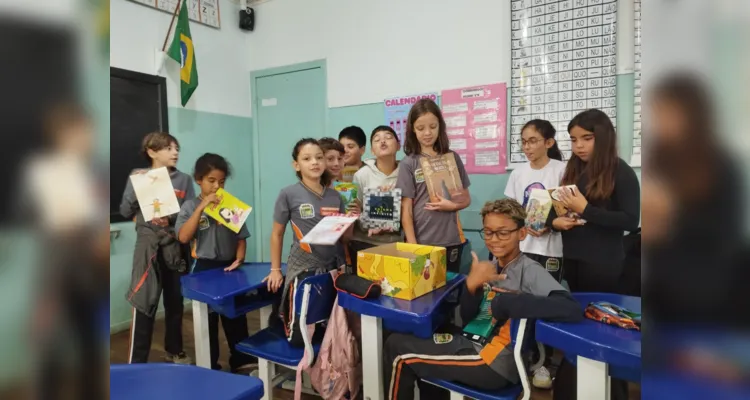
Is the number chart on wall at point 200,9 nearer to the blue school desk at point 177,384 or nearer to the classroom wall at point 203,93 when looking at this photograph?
the classroom wall at point 203,93

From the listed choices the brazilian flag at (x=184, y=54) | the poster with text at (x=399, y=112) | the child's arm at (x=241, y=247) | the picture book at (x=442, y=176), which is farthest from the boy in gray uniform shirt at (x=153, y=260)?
the poster with text at (x=399, y=112)

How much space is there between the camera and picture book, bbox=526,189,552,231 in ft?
6.98

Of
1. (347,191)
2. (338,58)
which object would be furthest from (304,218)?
(338,58)

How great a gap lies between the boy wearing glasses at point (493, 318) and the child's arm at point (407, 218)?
0.59m

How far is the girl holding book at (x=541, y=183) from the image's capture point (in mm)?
2316

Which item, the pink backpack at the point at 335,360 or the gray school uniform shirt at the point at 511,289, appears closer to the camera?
the gray school uniform shirt at the point at 511,289

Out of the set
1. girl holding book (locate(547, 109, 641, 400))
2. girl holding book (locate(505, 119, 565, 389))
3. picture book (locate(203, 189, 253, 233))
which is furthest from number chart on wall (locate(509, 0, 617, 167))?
picture book (locate(203, 189, 253, 233))

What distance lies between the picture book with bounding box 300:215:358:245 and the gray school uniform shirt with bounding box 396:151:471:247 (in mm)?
499

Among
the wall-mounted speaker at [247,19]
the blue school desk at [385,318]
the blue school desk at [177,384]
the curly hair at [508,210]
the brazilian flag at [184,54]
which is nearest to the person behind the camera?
the blue school desk at [177,384]

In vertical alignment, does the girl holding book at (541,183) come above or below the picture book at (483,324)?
above

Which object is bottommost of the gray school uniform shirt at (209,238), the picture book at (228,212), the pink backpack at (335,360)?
the pink backpack at (335,360)

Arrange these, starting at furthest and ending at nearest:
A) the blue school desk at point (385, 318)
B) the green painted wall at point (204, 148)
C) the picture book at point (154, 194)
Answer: the green painted wall at point (204, 148) → the picture book at point (154, 194) → the blue school desk at point (385, 318)

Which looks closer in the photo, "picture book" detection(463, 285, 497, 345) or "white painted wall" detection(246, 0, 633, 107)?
"picture book" detection(463, 285, 497, 345)

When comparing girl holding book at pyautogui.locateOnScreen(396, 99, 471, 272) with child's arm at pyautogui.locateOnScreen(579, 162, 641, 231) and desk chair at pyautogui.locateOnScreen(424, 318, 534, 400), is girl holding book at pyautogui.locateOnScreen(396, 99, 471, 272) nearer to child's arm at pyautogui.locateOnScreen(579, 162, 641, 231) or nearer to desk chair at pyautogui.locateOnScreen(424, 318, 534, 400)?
child's arm at pyautogui.locateOnScreen(579, 162, 641, 231)
